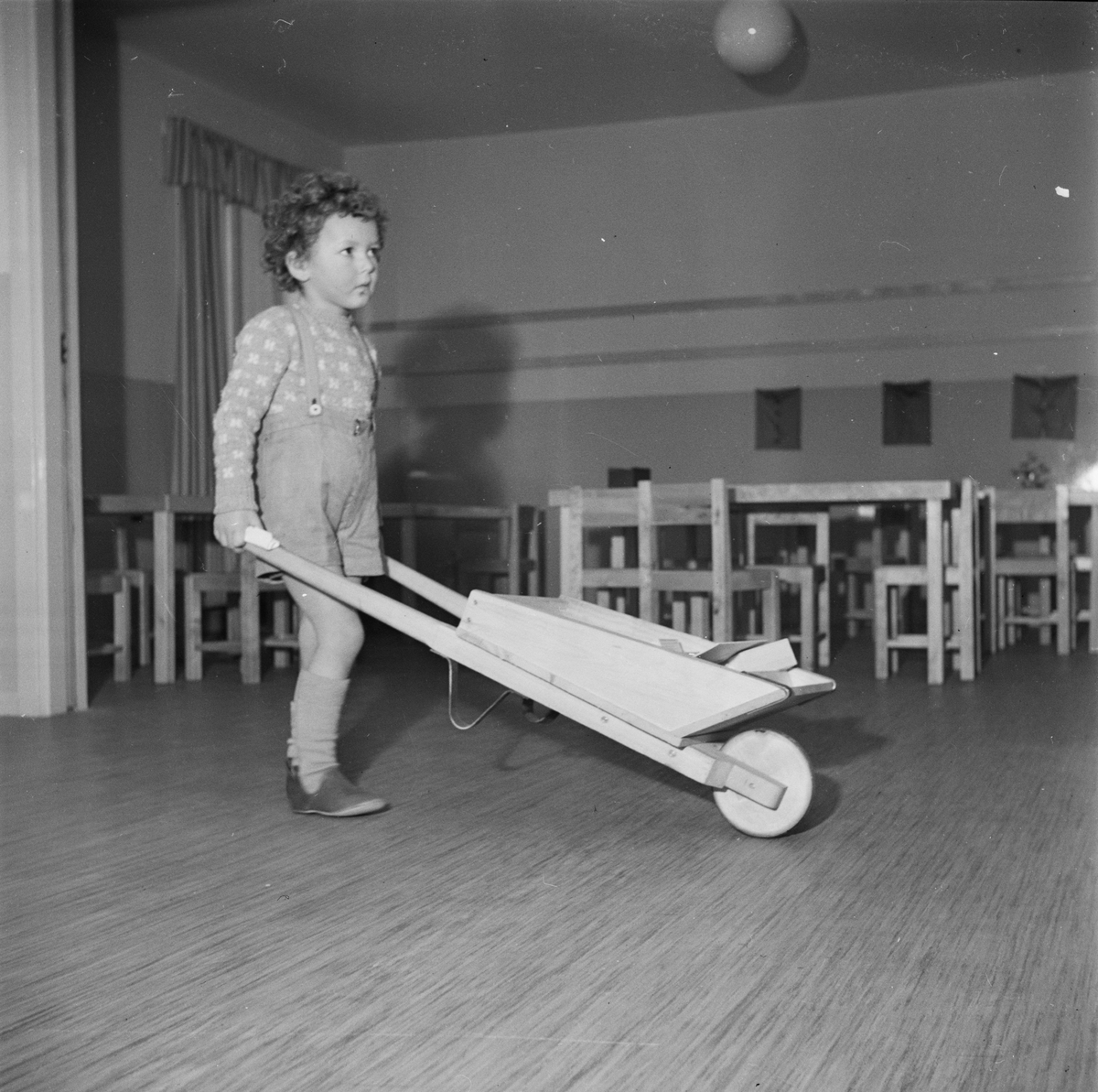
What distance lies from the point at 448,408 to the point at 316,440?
574 centimetres

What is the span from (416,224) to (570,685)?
21.1 ft

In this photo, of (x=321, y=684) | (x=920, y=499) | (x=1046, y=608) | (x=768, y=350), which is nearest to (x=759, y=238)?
(x=768, y=350)

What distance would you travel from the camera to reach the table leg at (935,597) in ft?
13.0

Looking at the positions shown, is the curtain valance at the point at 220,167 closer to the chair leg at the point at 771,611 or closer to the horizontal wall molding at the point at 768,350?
the horizontal wall molding at the point at 768,350

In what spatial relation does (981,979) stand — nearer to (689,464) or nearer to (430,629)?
(430,629)

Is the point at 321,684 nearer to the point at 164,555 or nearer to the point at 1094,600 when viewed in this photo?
the point at 164,555

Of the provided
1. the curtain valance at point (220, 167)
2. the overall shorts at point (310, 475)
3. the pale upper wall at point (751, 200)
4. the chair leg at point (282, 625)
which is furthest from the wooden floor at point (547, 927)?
the pale upper wall at point (751, 200)

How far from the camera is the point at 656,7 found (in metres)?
6.01

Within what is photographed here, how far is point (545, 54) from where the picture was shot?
5961 mm

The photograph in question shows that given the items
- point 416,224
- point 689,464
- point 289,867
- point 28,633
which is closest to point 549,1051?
point 289,867

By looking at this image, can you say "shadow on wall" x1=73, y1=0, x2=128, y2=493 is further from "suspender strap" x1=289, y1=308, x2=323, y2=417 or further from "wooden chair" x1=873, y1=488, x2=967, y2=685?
"suspender strap" x1=289, y1=308, x2=323, y2=417

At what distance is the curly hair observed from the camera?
2146 millimetres

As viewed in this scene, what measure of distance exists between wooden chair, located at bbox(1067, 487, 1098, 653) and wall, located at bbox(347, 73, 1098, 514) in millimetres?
Result: 538

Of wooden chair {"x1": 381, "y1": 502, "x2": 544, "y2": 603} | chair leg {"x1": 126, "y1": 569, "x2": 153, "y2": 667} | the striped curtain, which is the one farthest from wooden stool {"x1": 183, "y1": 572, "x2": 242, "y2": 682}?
the striped curtain
